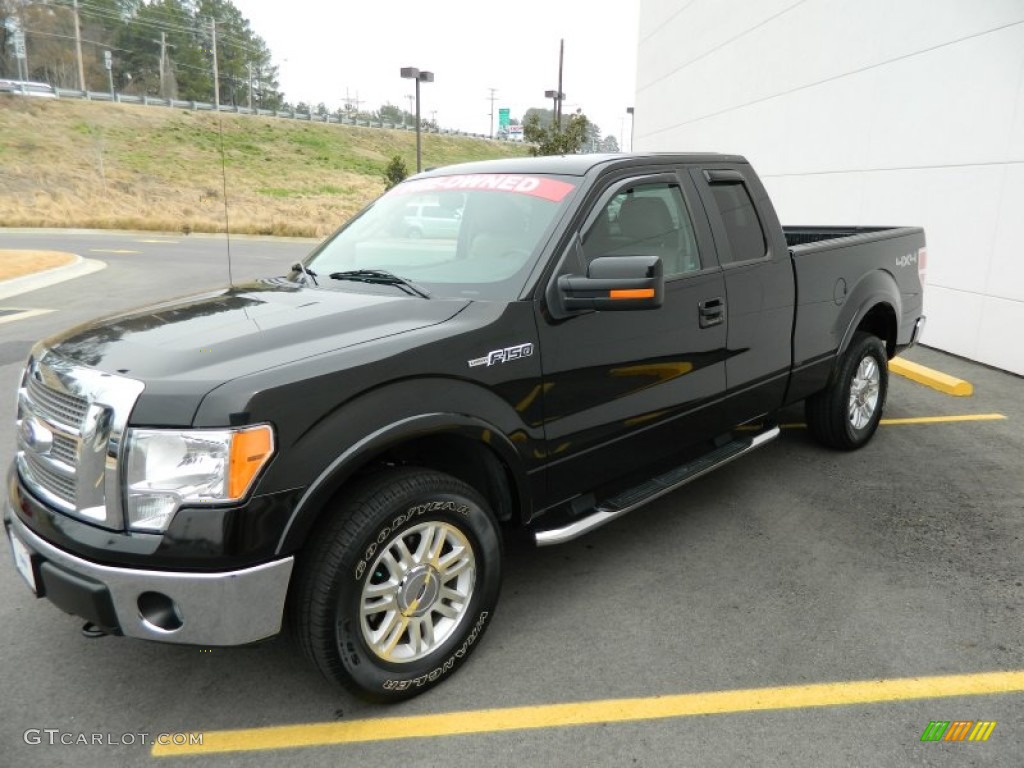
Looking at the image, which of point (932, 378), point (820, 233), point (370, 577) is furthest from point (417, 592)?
point (932, 378)

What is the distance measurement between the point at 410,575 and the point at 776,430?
2579mm

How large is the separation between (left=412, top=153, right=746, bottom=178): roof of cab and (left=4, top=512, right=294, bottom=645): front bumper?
2.13 metres

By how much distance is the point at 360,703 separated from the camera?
273 centimetres

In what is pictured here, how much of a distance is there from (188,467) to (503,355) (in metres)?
1.16

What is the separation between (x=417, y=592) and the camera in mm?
2674

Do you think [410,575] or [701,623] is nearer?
[410,575]

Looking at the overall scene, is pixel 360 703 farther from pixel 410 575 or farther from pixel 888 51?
pixel 888 51

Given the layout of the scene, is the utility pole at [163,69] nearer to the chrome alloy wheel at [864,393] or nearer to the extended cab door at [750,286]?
the extended cab door at [750,286]

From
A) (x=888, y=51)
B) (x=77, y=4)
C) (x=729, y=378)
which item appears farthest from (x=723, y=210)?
(x=77, y=4)

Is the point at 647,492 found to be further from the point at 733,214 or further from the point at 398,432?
the point at 733,214

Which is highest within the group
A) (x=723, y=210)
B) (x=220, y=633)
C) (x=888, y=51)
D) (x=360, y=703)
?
(x=888, y=51)

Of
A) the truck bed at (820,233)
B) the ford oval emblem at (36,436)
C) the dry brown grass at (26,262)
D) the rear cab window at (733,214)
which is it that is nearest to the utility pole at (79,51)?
the dry brown grass at (26,262)

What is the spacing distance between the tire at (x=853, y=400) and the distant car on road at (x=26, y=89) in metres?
71.0

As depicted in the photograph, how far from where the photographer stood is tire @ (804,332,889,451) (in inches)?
193
